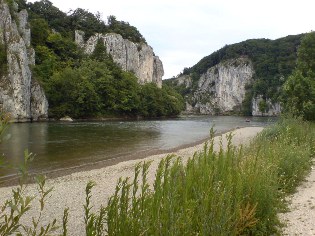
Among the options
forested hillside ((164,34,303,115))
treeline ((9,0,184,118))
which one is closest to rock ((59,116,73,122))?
treeline ((9,0,184,118))

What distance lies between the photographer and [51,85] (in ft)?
235

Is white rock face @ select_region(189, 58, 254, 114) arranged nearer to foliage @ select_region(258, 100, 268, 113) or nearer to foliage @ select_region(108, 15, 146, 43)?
foliage @ select_region(258, 100, 268, 113)

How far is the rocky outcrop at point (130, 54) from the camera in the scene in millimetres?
105438

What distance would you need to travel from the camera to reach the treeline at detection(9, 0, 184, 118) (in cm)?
7169

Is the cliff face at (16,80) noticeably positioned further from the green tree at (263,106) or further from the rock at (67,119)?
the green tree at (263,106)

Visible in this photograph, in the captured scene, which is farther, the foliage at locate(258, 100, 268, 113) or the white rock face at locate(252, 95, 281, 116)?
the foliage at locate(258, 100, 268, 113)

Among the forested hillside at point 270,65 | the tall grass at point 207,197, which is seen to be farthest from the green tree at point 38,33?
the forested hillside at point 270,65

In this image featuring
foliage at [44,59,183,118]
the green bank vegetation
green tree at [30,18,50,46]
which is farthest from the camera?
green tree at [30,18,50,46]

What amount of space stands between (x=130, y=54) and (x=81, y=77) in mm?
41510

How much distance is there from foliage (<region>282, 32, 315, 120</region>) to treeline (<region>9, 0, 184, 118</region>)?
5012 cm

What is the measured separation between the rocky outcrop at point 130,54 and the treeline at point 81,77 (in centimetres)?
419

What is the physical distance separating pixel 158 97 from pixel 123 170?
264 feet

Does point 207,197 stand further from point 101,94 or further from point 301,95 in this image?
point 101,94

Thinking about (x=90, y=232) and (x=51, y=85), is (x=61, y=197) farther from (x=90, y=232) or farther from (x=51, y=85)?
(x=51, y=85)
